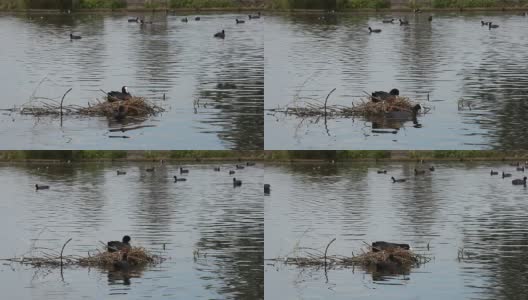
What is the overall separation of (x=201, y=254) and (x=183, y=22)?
1905cm

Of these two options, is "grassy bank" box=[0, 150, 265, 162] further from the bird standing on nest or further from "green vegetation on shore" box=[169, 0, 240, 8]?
the bird standing on nest

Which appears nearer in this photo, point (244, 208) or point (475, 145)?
point (475, 145)

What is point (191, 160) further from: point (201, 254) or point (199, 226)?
point (201, 254)

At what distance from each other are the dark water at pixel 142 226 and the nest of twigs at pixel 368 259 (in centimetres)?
84

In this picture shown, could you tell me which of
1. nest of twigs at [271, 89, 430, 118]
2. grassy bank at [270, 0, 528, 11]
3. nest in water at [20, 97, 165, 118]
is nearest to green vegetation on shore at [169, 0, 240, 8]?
grassy bank at [270, 0, 528, 11]

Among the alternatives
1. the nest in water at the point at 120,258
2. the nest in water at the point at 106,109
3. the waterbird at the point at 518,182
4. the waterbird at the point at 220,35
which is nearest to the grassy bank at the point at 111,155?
the waterbird at the point at 220,35

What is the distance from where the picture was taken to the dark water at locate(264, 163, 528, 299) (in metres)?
26.4

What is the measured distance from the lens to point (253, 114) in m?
29.8

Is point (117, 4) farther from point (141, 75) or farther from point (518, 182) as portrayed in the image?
point (141, 75)

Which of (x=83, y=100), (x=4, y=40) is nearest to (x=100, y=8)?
(x=4, y=40)

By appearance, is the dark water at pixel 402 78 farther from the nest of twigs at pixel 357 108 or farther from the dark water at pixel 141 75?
the dark water at pixel 141 75

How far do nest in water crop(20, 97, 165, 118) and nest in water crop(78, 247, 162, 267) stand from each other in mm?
2687

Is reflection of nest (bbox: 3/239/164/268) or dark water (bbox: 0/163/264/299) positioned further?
reflection of nest (bbox: 3/239/164/268)

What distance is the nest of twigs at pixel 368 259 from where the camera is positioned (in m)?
27.9
